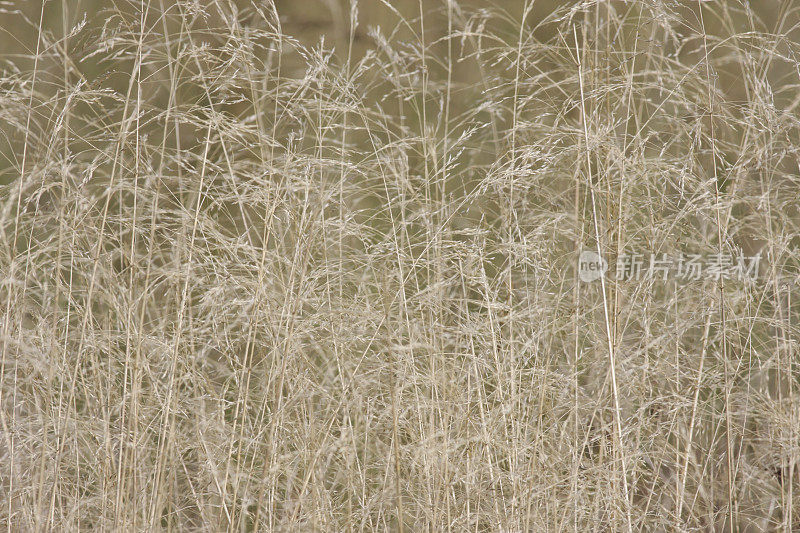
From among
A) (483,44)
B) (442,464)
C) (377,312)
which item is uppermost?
(483,44)

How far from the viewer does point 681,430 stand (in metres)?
1.93

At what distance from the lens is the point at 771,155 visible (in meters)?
1.82

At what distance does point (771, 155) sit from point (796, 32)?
69cm

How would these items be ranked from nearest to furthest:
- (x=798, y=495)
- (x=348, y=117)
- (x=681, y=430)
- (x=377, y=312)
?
1. (x=377, y=312)
2. (x=798, y=495)
3. (x=681, y=430)
4. (x=348, y=117)

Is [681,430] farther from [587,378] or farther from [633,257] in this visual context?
[633,257]

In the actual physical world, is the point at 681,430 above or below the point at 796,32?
below

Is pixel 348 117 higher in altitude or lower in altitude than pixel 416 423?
higher

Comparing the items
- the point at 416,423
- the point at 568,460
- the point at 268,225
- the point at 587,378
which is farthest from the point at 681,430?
the point at 268,225

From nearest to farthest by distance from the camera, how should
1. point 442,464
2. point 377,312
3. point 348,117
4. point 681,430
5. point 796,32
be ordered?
point 442,464
point 377,312
point 681,430
point 348,117
point 796,32

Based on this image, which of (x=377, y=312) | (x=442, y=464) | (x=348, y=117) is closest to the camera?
(x=442, y=464)

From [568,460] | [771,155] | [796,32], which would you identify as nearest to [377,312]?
[568,460]

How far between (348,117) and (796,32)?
1491 millimetres

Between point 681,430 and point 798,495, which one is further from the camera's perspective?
point 681,430

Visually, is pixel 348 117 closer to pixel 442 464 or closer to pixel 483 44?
pixel 483 44
